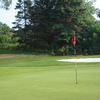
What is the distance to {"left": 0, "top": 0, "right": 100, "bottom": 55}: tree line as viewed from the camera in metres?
35.2

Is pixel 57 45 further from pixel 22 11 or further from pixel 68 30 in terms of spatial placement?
pixel 22 11

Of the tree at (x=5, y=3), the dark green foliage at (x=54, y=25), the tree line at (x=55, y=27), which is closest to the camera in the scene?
the tree at (x=5, y=3)

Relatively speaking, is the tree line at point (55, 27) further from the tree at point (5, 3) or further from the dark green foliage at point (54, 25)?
the tree at point (5, 3)

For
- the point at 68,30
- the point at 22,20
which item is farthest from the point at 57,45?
the point at 22,20

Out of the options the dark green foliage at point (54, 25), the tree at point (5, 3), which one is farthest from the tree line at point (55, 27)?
the tree at point (5, 3)

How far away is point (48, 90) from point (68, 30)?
1205 inches

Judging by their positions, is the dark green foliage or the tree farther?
the dark green foliage

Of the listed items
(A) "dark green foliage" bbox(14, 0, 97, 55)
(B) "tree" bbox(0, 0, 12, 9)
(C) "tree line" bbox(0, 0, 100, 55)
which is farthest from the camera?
(A) "dark green foliage" bbox(14, 0, 97, 55)

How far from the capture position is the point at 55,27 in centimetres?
3553

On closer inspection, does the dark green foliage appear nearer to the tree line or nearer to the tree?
the tree line

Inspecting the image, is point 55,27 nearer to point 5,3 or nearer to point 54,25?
point 54,25

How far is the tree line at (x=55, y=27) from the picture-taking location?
35.2 m

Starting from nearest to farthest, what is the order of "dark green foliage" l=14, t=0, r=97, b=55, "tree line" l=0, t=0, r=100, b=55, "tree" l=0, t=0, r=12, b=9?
"tree" l=0, t=0, r=12, b=9
"tree line" l=0, t=0, r=100, b=55
"dark green foliage" l=14, t=0, r=97, b=55

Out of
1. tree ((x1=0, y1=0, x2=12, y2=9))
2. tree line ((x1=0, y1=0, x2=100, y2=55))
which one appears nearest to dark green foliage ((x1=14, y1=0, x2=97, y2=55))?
tree line ((x1=0, y1=0, x2=100, y2=55))
